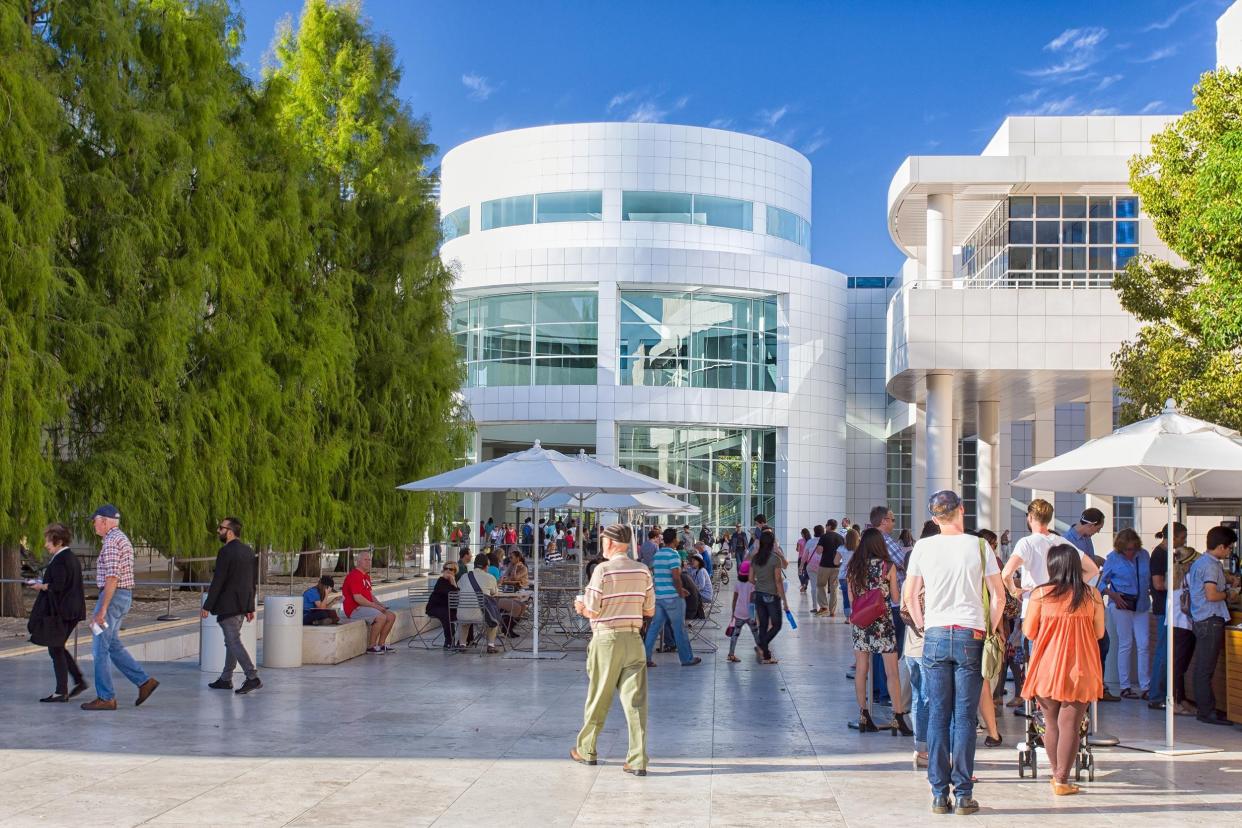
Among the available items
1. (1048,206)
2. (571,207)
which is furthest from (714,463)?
(1048,206)

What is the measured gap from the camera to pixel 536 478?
51.0 feet

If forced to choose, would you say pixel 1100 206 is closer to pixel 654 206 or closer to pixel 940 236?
pixel 940 236

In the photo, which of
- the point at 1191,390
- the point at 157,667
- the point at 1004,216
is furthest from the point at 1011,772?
the point at 1004,216

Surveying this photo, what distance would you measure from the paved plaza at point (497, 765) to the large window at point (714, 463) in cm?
3562

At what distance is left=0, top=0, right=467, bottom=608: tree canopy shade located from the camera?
1773 centimetres

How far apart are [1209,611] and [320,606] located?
9818 mm

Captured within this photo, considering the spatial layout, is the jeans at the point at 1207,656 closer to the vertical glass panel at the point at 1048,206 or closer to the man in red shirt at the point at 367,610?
the man in red shirt at the point at 367,610

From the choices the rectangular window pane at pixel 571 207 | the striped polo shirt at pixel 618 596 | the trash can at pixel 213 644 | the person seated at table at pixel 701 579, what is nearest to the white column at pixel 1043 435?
the rectangular window pane at pixel 571 207

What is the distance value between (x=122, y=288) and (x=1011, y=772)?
1567cm

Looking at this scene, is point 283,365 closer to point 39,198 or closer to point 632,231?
point 39,198

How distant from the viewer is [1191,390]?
19.6 metres

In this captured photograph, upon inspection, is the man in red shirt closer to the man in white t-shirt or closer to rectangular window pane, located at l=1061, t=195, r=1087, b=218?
the man in white t-shirt

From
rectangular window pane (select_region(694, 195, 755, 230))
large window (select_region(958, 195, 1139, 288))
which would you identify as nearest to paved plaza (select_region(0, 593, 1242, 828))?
large window (select_region(958, 195, 1139, 288))

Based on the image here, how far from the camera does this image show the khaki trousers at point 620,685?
8570mm
